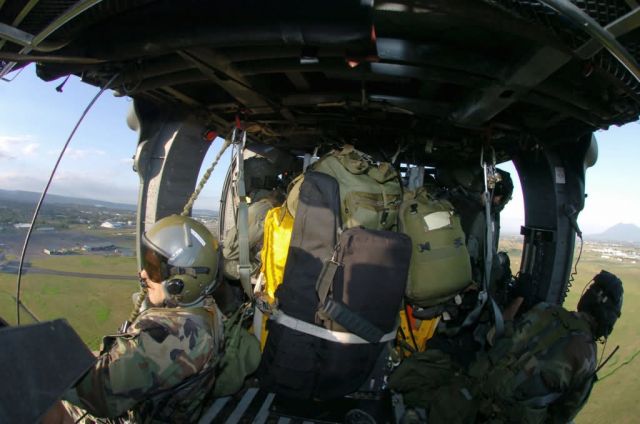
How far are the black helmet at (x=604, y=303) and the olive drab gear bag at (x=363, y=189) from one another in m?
1.78

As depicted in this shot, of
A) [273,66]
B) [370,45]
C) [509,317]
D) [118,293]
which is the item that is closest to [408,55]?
[370,45]

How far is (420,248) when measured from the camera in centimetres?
254

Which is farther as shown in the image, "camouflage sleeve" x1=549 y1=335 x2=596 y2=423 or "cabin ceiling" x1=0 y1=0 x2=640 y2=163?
"camouflage sleeve" x1=549 y1=335 x2=596 y2=423

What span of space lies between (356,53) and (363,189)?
789mm

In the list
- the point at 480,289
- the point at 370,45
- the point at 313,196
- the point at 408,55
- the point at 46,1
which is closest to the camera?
the point at 46,1

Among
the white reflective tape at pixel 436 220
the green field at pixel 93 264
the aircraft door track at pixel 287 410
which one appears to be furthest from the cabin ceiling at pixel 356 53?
the green field at pixel 93 264

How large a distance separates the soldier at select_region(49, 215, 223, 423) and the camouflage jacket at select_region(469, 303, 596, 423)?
1895 mm

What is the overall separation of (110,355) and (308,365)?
3.40ft

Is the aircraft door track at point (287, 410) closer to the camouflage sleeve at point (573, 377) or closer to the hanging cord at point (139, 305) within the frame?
the hanging cord at point (139, 305)

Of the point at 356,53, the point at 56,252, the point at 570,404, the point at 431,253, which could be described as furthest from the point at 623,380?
the point at 56,252

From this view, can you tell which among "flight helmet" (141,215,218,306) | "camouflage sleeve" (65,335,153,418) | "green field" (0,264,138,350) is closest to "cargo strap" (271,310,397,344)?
"flight helmet" (141,215,218,306)

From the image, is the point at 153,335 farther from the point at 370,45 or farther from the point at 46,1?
the point at 370,45

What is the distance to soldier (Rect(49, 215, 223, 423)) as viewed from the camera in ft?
5.41

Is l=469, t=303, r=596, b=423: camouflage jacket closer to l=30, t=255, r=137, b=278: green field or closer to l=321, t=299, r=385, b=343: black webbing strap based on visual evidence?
l=321, t=299, r=385, b=343: black webbing strap
